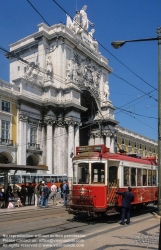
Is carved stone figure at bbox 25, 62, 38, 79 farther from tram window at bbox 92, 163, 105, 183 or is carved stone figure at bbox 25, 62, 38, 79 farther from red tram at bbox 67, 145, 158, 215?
tram window at bbox 92, 163, 105, 183

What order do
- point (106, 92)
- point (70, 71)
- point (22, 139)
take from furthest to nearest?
point (106, 92), point (70, 71), point (22, 139)

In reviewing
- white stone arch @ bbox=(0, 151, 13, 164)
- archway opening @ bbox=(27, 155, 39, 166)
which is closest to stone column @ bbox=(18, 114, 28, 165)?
white stone arch @ bbox=(0, 151, 13, 164)

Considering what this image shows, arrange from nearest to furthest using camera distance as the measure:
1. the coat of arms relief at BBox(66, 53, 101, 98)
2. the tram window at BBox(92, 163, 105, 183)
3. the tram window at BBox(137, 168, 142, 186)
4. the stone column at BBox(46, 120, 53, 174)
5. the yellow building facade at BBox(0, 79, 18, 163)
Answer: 1. the tram window at BBox(92, 163, 105, 183)
2. the tram window at BBox(137, 168, 142, 186)
3. the yellow building facade at BBox(0, 79, 18, 163)
4. the stone column at BBox(46, 120, 53, 174)
5. the coat of arms relief at BBox(66, 53, 101, 98)

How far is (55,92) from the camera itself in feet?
143

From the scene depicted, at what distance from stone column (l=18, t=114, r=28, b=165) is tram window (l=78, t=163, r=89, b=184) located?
24091mm

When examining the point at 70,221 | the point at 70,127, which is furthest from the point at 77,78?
the point at 70,221

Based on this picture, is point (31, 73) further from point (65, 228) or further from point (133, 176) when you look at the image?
point (65, 228)

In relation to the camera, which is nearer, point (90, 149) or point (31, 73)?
point (90, 149)

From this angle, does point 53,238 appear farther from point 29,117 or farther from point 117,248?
point 29,117

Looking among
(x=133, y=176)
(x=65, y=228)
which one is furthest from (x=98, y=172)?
(x=65, y=228)

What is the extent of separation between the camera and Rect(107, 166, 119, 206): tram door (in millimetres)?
13934

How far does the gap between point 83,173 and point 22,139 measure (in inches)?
989

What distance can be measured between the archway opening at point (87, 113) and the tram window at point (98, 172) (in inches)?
1416

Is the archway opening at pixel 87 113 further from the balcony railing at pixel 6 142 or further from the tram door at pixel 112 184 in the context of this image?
the tram door at pixel 112 184
